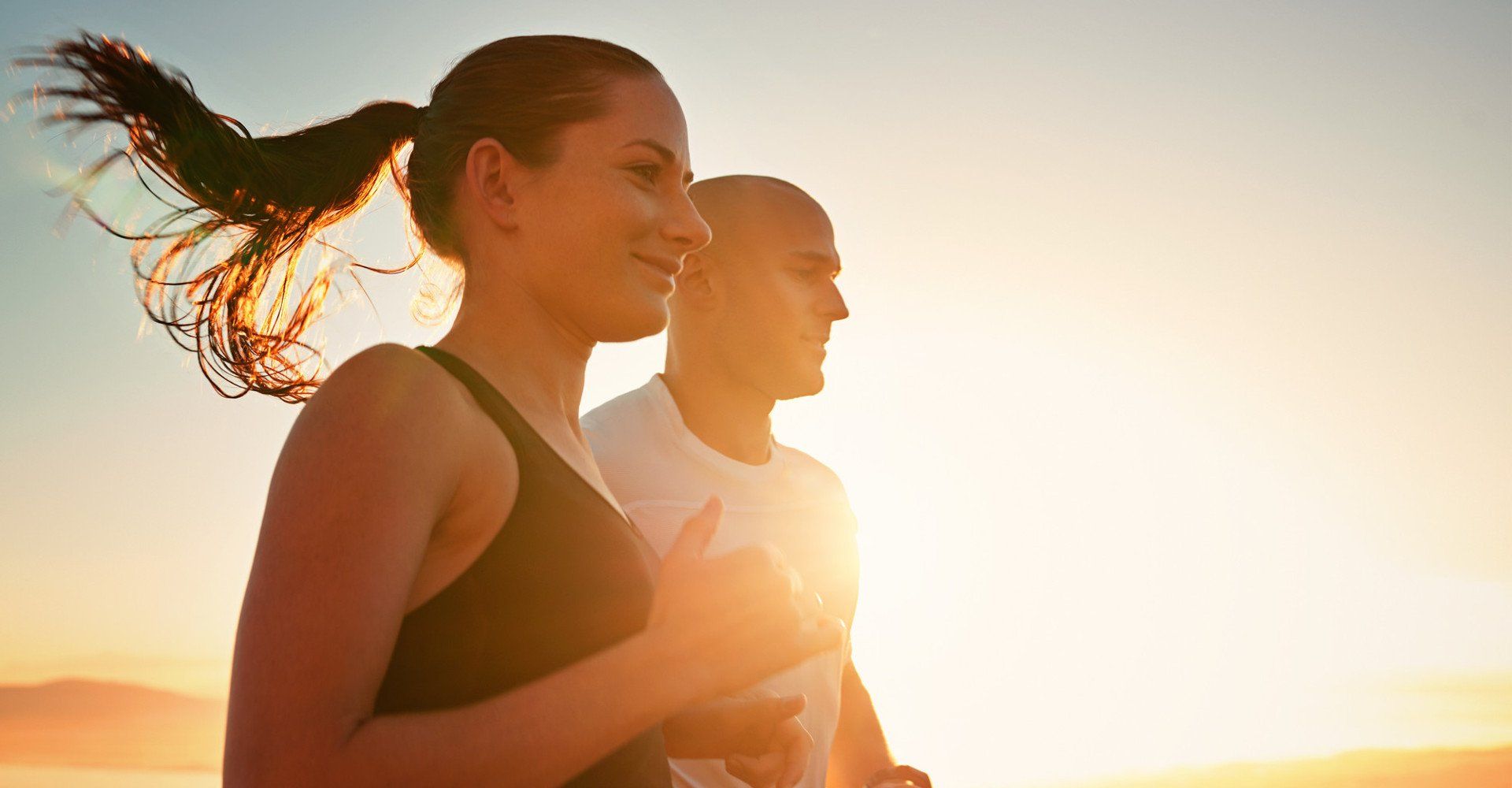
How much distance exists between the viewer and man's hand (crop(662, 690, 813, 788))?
→ 2.52 m

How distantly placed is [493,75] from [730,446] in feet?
7.73

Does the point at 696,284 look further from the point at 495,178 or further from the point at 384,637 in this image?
the point at 384,637

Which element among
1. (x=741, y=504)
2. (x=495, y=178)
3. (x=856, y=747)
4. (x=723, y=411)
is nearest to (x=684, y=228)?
(x=495, y=178)

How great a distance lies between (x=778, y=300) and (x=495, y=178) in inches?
95.8

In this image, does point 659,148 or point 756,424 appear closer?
point 659,148

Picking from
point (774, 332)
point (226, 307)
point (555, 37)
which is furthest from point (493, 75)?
point (774, 332)

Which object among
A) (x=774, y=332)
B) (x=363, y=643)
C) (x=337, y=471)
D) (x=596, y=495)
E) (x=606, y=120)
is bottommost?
(x=363, y=643)

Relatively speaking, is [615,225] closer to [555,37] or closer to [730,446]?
[555,37]

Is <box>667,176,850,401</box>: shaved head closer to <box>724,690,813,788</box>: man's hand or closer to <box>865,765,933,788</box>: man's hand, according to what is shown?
<box>865,765,933,788</box>: man's hand

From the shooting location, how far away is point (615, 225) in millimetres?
2352

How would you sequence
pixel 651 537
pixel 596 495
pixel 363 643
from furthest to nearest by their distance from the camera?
1. pixel 651 537
2. pixel 596 495
3. pixel 363 643

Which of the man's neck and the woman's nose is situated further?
the man's neck

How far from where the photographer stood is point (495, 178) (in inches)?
94.5

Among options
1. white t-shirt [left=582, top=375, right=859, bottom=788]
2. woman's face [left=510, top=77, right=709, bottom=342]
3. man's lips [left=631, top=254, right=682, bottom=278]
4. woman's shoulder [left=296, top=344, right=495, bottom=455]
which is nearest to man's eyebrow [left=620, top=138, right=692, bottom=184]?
woman's face [left=510, top=77, right=709, bottom=342]
